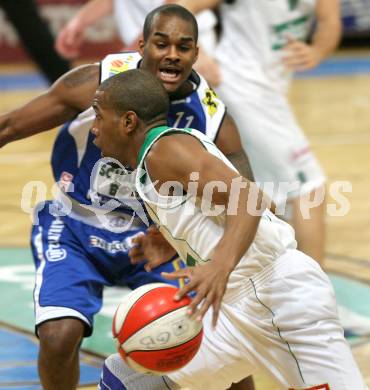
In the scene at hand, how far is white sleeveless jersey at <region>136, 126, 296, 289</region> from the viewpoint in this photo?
3.60m

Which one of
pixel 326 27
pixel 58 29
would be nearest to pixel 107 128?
pixel 326 27

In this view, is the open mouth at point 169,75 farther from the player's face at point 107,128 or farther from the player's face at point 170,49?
the player's face at point 107,128

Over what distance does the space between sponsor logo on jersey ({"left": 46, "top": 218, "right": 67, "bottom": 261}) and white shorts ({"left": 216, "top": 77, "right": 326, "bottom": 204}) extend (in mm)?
1592

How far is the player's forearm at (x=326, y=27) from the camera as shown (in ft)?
20.0

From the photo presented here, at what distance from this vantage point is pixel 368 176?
8641 mm

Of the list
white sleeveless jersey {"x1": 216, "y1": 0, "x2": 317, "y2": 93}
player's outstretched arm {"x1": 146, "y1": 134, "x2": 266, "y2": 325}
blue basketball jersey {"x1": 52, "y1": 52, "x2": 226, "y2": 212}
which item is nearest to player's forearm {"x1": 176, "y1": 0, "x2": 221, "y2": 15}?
white sleeveless jersey {"x1": 216, "y1": 0, "x2": 317, "y2": 93}

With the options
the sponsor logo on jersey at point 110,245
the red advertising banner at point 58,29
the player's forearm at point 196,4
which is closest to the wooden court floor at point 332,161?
the red advertising banner at point 58,29

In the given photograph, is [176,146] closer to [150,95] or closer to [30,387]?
[150,95]

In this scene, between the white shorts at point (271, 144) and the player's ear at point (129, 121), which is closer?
the player's ear at point (129, 121)

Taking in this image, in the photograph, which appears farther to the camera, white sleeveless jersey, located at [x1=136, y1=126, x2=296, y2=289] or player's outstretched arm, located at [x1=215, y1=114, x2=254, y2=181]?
player's outstretched arm, located at [x1=215, y1=114, x2=254, y2=181]

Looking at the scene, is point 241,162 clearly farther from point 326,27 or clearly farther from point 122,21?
point 122,21

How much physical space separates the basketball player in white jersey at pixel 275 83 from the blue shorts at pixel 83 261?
1.44 m

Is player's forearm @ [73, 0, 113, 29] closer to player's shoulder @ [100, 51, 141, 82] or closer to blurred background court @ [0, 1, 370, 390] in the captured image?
blurred background court @ [0, 1, 370, 390]

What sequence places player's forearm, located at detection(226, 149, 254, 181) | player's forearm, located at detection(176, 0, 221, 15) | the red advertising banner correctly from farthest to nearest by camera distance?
the red advertising banner < player's forearm, located at detection(176, 0, 221, 15) < player's forearm, located at detection(226, 149, 254, 181)
